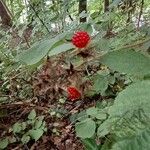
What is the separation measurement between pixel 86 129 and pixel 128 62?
132cm

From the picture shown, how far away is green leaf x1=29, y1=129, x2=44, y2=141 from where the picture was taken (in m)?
2.68

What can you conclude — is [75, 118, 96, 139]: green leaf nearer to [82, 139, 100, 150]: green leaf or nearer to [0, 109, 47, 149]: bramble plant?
[82, 139, 100, 150]: green leaf

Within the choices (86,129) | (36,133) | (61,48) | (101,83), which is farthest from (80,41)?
(36,133)

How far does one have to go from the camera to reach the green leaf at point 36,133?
268 cm

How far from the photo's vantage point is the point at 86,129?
1944 mm

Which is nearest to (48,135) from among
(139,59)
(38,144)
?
(38,144)

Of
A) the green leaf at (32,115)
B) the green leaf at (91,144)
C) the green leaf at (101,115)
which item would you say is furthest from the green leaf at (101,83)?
the green leaf at (32,115)

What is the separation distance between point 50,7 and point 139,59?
Result: 240 centimetres

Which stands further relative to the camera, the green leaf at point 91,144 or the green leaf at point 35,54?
the green leaf at point 91,144

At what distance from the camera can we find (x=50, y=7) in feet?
9.79

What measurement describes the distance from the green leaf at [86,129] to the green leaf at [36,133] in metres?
0.75

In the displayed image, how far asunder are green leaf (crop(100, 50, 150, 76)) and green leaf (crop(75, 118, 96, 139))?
122cm

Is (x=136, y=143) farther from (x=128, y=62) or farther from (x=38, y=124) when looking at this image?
(x=38, y=124)

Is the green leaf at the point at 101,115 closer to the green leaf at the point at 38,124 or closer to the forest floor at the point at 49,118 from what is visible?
the forest floor at the point at 49,118
